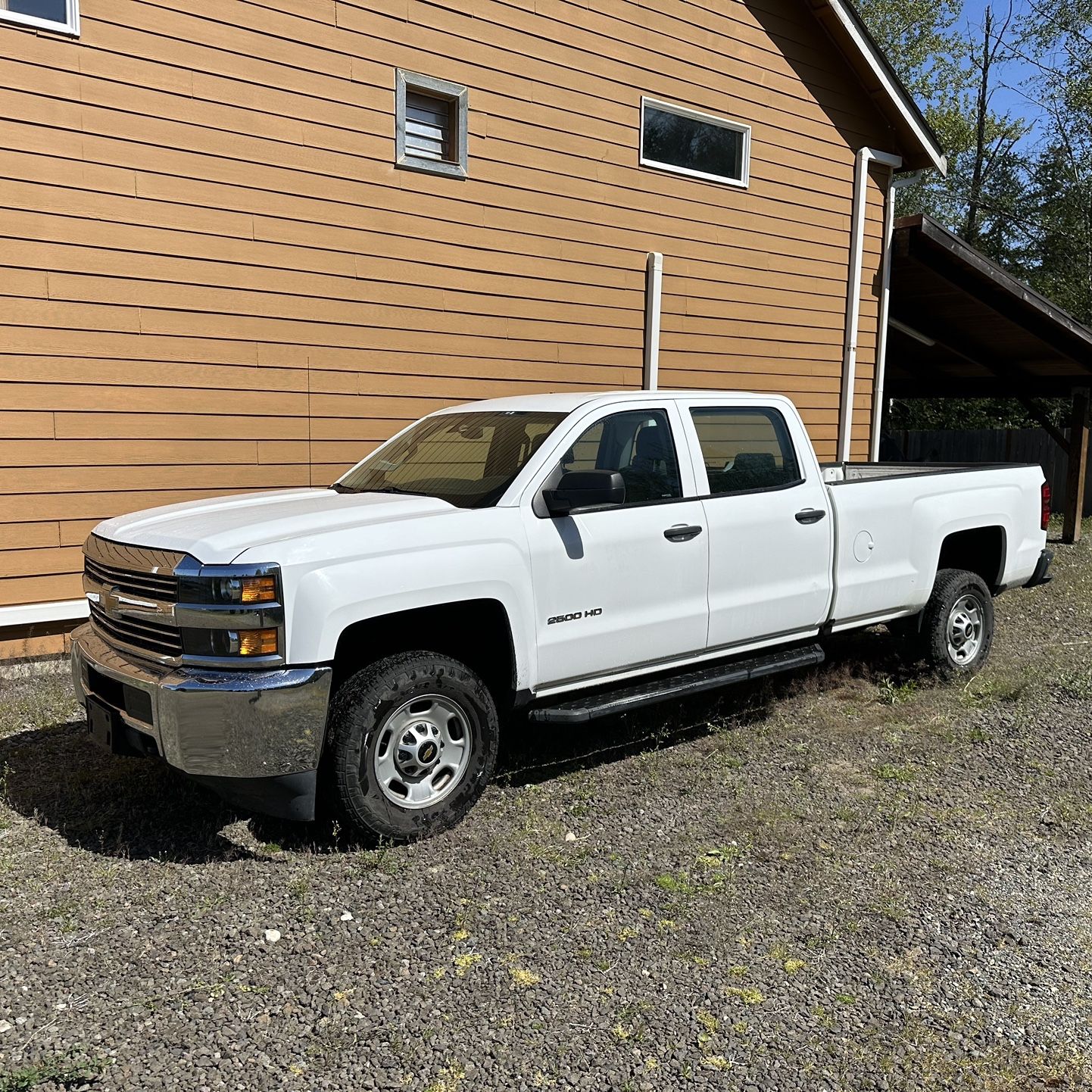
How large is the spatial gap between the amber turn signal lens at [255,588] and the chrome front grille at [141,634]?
35cm

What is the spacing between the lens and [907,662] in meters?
6.92

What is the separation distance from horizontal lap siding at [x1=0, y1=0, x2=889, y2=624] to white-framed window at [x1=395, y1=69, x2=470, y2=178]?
0.34 ft

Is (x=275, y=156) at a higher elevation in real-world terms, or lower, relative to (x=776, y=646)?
higher

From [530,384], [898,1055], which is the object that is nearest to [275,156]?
[530,384]

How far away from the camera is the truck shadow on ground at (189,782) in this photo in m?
4.32

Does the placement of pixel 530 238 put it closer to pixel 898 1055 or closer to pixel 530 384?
pixel 530 384

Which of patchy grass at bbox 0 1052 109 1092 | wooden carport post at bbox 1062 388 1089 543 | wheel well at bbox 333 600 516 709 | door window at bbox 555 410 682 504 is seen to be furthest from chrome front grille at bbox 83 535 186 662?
wooden carport post at bbox 1062 388 1089 543

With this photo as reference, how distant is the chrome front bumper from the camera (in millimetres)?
3779

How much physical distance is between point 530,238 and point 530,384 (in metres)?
1.29

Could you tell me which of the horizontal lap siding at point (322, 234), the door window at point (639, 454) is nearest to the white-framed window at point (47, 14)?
the horizontal lap siding at point (322, 234)

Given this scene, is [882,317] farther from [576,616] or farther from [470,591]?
[470,591]

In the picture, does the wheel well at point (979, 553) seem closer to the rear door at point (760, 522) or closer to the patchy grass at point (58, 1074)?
the rear door at point (760, 522)

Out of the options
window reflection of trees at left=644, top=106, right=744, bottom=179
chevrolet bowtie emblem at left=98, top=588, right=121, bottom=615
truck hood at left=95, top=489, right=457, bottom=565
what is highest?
window reflection of trees at left=644, top=106, right=744, bottom=179

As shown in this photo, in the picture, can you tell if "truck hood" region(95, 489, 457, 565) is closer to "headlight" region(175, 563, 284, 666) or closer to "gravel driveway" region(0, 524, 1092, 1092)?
"headlight" region(175, 563, 284, 666)
